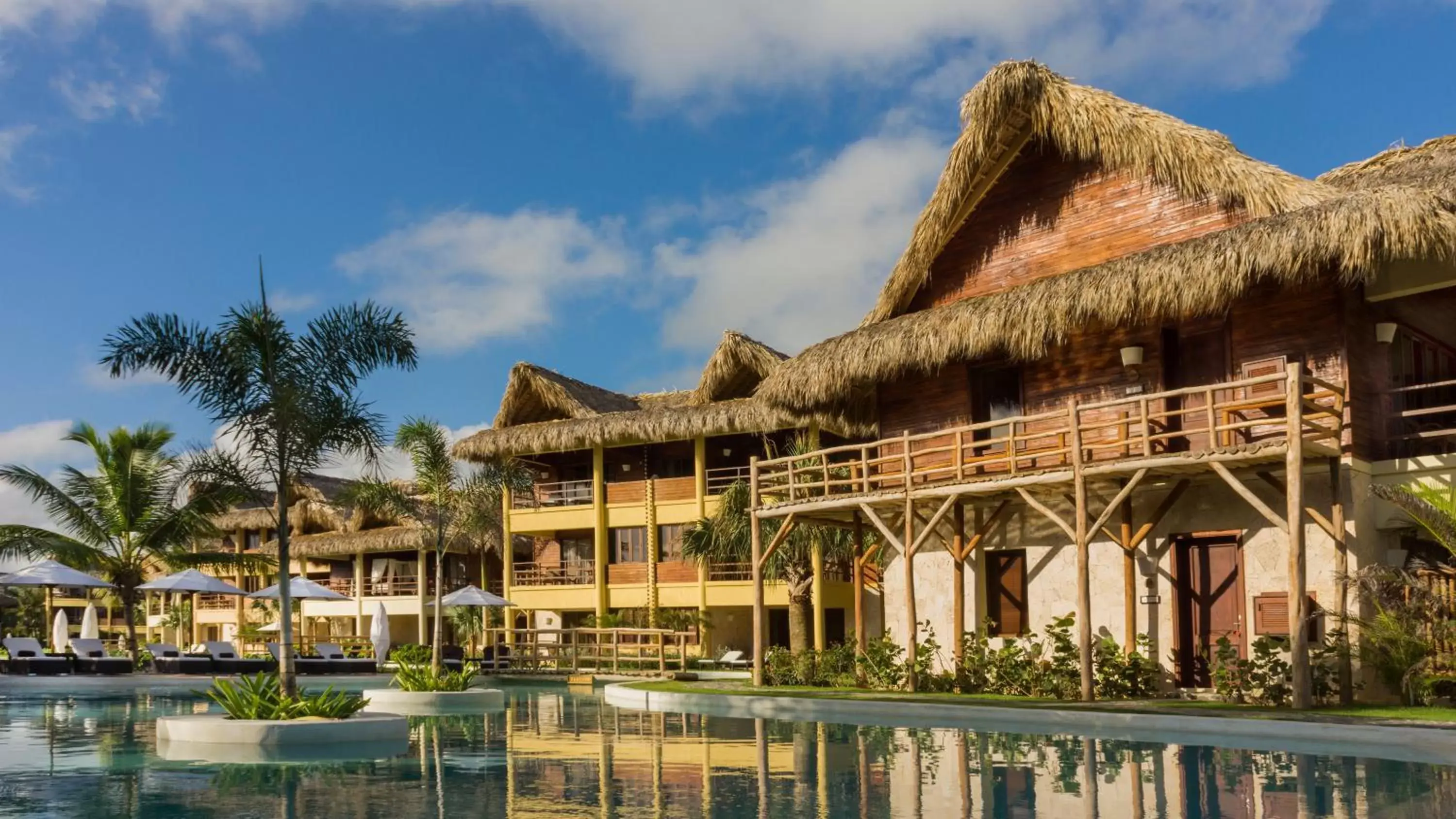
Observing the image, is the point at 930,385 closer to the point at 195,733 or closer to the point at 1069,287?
the point at 1069,287

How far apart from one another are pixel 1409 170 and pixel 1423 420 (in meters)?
3.11

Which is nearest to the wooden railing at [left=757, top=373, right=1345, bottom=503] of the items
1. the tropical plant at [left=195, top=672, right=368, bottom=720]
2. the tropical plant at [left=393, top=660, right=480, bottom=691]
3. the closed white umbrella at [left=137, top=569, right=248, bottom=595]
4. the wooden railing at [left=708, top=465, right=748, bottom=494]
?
the tropical plant at [left=393, top=660, right=480, bottom=691]

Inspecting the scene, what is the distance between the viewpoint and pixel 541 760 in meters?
11.3

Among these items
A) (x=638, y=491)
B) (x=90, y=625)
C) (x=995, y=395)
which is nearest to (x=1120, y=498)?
(x=995, y=395)

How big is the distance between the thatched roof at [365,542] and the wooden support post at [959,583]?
880 inches

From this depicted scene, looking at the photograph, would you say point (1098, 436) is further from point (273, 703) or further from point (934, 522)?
point (273, 703)

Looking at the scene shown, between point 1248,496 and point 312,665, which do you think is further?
point 312,665

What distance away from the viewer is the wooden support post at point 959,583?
58.6ft

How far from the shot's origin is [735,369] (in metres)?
30.3

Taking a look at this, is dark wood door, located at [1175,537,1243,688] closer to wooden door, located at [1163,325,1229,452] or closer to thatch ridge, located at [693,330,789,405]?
wooden door, located at [1163,325,1229,452]

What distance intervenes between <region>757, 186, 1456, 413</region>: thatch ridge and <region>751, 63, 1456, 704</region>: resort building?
1.3 inches

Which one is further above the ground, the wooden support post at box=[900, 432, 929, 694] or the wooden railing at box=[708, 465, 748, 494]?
the wooden railing at box=[708, 465, 748, 494]

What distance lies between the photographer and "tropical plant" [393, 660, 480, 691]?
17455 millimetres

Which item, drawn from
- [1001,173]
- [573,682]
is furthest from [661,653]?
[1001,173]
